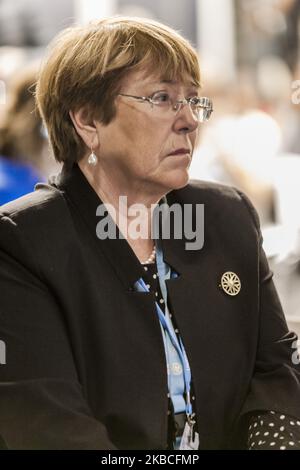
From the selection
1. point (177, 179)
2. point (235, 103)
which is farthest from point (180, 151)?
point (235, 103)

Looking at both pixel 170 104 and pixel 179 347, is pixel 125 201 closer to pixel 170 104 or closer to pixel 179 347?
pixel 170 104

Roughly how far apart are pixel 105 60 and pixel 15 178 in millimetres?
1442

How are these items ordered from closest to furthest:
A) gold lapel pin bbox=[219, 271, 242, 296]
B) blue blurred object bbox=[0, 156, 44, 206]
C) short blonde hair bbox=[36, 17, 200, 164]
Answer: short blonde hair bbox=[36, 17, 200, 164]
gold lapel pin bbox=[219, 271, 242, 296]
blue blurred object bbox=[0, 156, 44, 206]

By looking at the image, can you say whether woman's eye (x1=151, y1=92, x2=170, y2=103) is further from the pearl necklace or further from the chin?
the pearl necklace

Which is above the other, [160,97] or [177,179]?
[160,97]

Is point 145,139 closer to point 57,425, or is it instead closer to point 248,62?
point 57,425

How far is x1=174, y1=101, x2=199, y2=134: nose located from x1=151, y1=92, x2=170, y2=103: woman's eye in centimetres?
3

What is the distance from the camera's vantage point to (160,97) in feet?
5.58

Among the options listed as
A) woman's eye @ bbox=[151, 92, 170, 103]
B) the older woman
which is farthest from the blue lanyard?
woman's eye @ bbox=[151, 92, 170, 103]

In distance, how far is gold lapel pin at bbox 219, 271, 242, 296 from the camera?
5.83 feet

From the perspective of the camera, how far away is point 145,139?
67.0 inches

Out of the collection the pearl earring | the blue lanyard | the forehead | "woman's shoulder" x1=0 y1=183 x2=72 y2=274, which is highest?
the forehead

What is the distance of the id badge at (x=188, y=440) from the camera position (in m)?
1.67
